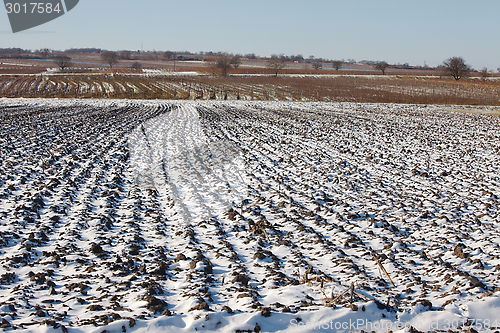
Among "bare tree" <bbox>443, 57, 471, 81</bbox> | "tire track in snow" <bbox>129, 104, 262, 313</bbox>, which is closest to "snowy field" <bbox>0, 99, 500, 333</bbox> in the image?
"tire track in snow" <bbox>129, 104, 262, 313</bbox>

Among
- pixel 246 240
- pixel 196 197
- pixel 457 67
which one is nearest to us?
pixel 246 240

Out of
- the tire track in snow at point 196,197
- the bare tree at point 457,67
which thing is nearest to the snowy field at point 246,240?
the tire track in snow at point 196,197

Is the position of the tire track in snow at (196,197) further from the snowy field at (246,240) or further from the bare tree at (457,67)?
the bare tree at (457,67)

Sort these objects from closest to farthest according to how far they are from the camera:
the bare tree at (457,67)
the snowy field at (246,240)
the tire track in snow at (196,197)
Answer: the snowy field at (246,240)
the tire track in snow at (196,197)
the bare tree at (457,67)

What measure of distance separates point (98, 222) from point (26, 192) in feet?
9.35

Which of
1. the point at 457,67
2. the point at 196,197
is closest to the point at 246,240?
the point at 196,197

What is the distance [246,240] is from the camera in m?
6.35

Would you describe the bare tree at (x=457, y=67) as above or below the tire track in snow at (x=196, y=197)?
above

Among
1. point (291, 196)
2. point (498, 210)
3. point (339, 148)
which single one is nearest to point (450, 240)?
point (498, 210)

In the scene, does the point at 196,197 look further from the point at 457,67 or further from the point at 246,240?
the point at 457,67

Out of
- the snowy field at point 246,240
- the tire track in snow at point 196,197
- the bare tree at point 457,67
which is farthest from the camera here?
the bare tree at point 457,67

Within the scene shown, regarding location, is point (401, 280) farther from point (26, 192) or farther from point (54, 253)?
point (26, 192)

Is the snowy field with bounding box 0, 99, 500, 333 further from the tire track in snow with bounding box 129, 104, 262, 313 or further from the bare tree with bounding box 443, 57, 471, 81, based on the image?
the bare tree with bounding box 443, 57, 471, 81

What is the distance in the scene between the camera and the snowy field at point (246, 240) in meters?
4.06
